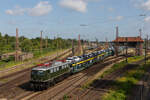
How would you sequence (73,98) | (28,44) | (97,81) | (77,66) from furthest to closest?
(28,44), (77,66), (97,81), (73,98)

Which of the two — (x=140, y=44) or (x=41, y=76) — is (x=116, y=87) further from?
(x=140, y=44)

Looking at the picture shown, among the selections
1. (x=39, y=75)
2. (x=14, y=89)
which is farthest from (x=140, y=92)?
(x=14, y=89)

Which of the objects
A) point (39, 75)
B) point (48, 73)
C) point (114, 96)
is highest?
point (48, 73)

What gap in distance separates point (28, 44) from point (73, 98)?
205ft

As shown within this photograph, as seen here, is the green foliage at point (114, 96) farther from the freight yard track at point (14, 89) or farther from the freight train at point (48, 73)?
the freight yard track at point (14, 89)

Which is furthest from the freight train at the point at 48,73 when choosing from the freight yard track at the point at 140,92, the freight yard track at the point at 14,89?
the freight yard track at the point at 140,92

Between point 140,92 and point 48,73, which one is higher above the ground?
point 48,73

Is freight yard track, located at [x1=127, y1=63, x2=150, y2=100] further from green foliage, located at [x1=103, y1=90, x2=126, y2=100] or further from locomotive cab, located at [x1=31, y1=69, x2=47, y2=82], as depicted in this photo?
locomotive cab, located at [x1=31, y1=69, x2=47, y2=82]

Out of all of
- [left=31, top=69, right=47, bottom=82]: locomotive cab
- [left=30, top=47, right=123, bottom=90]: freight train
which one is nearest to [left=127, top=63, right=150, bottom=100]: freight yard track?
[left=30, top=47, right=123, bottom=90]: freight train

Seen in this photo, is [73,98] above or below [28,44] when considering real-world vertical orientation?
below

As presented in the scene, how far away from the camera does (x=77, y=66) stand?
111 ft

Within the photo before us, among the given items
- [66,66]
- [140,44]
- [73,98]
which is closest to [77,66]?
[66,66]

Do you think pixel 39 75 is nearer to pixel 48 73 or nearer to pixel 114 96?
pixel 48 73

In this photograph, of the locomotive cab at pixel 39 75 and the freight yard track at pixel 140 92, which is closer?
the freight yard track at pixel 140 92
